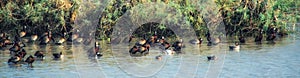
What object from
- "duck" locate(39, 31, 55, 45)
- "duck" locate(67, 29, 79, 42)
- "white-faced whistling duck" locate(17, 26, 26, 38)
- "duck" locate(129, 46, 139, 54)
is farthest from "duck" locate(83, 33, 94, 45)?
"duck" locate(129, 46, 139, 54)

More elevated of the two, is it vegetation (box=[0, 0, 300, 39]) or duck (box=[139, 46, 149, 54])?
vegetation (box=[0, 0, 300, 39])

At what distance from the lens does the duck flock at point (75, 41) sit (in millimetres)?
30047

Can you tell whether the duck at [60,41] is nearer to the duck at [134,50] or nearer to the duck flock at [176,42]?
the duck flock at [176,42]

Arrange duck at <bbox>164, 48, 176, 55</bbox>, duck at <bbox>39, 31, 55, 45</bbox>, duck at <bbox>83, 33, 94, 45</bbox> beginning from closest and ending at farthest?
1. duck at <bbox>164, 48, 176, 55</bbox>
2. duck at <bbox>83, 33, 94, 45</bbox>
3. duck at <bbox>39, 31, 55, 45</bbox>

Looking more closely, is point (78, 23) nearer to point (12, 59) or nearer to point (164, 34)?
point (164, 34)

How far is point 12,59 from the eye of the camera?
93.1 feet

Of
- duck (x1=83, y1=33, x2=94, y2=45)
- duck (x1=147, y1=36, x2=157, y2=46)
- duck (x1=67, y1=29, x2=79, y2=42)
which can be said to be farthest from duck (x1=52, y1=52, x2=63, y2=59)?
duck (x1=67, y1=29, x2=79, y2=42)

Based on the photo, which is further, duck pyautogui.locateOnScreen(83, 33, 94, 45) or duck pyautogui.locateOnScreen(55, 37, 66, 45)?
duck pyautogui.locateOnScreen(55, 37, 66, 45)

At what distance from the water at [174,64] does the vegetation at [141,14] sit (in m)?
3.72

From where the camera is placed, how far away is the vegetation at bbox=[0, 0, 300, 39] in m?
37.0

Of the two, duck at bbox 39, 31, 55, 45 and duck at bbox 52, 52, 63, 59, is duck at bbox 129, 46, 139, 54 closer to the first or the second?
duck at bbox 52, 52, 63, 59

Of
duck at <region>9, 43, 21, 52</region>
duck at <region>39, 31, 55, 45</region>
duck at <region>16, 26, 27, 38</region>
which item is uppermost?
duck at <region>16, 26, 27, 38</region>

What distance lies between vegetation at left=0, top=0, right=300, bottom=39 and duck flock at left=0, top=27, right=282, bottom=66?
591 millimetres

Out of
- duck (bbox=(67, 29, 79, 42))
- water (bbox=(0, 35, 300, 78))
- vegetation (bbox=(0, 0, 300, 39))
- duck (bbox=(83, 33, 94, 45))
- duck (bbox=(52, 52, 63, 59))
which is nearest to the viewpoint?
water (bbox=(0, 35, 300, 78))
